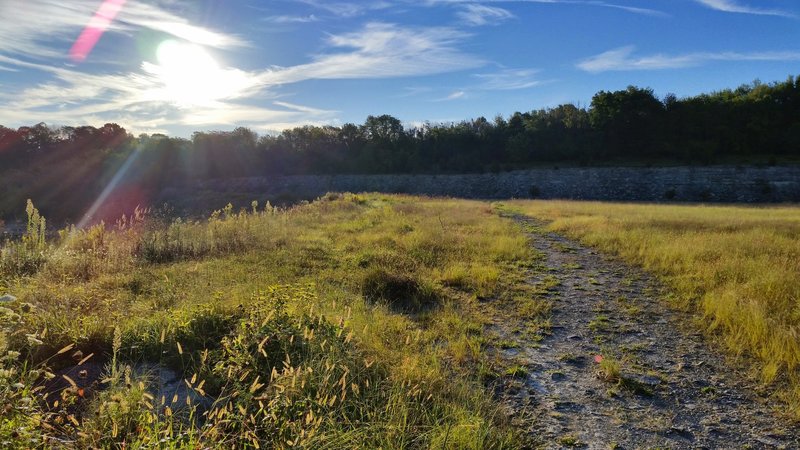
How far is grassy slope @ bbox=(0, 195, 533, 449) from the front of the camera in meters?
2.80


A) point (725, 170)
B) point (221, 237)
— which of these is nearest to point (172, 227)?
point (221, 237)

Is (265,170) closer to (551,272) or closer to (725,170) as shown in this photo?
(725,170)

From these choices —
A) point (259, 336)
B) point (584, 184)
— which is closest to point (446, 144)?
point (584, 184)

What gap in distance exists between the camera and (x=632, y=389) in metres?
4.28

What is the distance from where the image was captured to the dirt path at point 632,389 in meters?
3.54

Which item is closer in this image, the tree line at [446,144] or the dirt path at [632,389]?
the dirt path at [632,389]

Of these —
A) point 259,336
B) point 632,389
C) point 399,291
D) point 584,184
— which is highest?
point 584,184

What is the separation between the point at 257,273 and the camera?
25.3 feet

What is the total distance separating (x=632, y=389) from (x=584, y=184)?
47707mm

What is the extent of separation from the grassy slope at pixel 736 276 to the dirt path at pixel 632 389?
0.42 meters

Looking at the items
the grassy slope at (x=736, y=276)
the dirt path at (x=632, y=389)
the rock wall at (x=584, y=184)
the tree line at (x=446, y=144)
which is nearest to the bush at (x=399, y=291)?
the dirt path at (x=632, y=389)

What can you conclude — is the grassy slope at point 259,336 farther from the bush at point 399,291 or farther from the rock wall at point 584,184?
the rock wall at point 584,184

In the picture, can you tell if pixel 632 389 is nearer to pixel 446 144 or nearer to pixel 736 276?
pixel 736 276

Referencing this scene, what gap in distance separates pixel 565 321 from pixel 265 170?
70761mm
